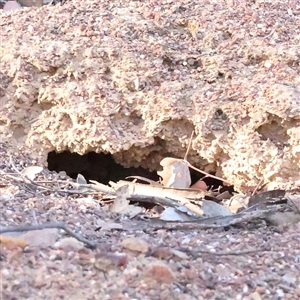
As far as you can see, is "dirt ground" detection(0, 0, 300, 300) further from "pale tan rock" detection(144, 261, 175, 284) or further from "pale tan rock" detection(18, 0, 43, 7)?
"pale tan rock" detection(18, 0, 43, 7)

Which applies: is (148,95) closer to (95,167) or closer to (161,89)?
(161,89)

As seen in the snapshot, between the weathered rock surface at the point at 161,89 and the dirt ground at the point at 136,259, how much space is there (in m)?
0.60

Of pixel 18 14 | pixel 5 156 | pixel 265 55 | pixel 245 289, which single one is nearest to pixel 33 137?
pixel 5 156

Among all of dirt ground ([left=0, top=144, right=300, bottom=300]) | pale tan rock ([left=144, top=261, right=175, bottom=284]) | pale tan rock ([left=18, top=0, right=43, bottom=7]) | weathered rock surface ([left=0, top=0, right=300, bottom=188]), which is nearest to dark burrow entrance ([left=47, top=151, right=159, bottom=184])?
weathered rock surface ([left=0, top=0, right=300, bottom=188])

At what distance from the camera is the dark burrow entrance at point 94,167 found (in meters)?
2.51

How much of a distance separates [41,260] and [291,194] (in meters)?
1.16

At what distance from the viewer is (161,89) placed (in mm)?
2229

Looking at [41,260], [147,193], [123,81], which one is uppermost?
[123,81]

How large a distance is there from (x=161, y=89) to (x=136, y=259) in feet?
3.76

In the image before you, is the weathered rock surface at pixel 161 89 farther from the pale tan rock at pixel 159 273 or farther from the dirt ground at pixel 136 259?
the pale tan rock at pixel 159 273

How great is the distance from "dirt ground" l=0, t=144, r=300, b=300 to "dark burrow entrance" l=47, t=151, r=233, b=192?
33.0 inches

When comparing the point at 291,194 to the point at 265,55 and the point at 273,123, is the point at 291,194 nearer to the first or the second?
the point at 273,123

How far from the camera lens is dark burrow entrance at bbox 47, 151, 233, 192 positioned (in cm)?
251

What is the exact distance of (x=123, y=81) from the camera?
224cm
